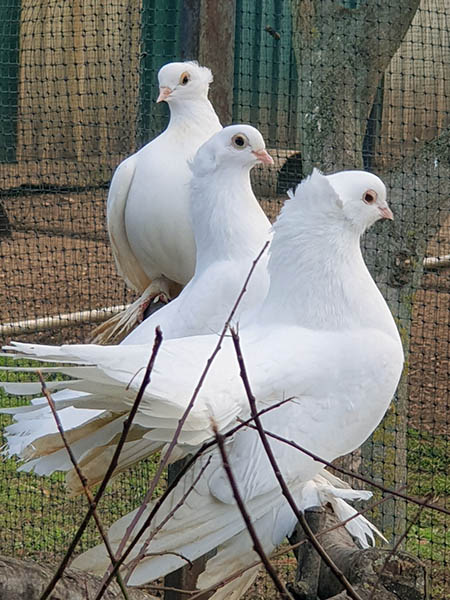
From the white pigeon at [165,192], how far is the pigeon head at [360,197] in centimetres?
86

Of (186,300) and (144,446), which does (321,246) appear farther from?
(144,446)

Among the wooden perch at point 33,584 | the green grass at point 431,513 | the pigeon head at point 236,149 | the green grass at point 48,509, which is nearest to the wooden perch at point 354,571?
the wooden perch at point 33,584

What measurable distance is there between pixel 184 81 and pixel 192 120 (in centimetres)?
14

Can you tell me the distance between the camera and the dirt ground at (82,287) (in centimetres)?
511

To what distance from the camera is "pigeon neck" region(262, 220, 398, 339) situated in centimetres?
217

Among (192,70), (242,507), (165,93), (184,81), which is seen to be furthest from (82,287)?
(242,507)

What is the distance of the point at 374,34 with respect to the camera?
127 inches

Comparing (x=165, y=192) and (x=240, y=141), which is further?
(x=165, y=192)

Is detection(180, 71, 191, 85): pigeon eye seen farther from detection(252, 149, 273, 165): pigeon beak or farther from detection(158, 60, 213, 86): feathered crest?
detection(252, 149, 273, 165): pigeon beak

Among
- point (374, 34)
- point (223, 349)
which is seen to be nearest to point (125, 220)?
point (374, 34)

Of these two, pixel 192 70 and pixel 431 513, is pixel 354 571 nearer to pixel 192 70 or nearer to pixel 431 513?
pixel 192 70

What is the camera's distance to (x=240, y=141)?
8.82ft

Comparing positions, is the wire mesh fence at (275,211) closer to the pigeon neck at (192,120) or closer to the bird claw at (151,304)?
the pigeon neck at (192,120)

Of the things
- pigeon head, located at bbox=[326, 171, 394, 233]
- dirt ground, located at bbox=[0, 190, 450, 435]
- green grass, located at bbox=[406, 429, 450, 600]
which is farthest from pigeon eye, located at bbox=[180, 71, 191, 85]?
dirt ground, located at bbox=[0, 190, 450, 435]
